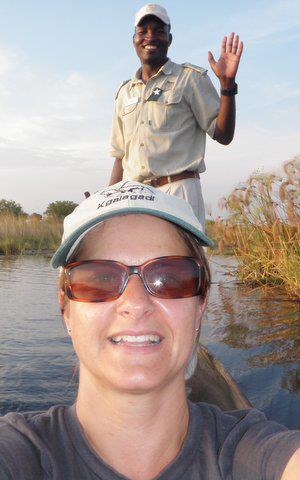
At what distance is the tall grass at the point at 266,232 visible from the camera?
8039 mm

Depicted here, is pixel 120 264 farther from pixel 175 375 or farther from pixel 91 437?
pixel 91 437

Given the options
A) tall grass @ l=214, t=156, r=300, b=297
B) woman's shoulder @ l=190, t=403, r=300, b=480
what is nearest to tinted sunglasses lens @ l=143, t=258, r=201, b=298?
woman's shoulder @ l=190, t=403, r=300, b=480

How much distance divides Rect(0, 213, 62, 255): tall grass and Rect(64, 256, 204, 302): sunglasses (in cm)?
1801

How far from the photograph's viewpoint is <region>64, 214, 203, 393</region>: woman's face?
156 centimetres

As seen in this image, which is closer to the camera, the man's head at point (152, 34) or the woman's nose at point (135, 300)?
the woman's nose at point (135, 300)

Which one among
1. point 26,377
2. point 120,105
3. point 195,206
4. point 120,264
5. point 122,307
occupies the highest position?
point 120,105

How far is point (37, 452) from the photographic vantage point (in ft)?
4.81

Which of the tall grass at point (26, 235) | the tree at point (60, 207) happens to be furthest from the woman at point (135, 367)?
the tree at point (60, 207)

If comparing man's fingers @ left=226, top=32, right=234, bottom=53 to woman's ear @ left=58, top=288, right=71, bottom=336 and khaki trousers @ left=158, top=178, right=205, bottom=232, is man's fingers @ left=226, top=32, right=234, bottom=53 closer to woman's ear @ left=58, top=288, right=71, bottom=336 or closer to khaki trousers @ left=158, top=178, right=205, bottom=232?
khaki trousers @ left=158, top=178, right=205, bottom=232

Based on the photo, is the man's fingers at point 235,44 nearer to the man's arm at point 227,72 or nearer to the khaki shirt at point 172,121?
the man's arm at point 227,72

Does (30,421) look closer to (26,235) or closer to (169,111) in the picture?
(169,111)

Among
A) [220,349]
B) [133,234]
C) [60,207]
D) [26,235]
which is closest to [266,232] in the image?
[220,349]

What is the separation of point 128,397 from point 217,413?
1.06ft

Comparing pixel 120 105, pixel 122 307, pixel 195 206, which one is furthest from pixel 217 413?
pixel 120 105
